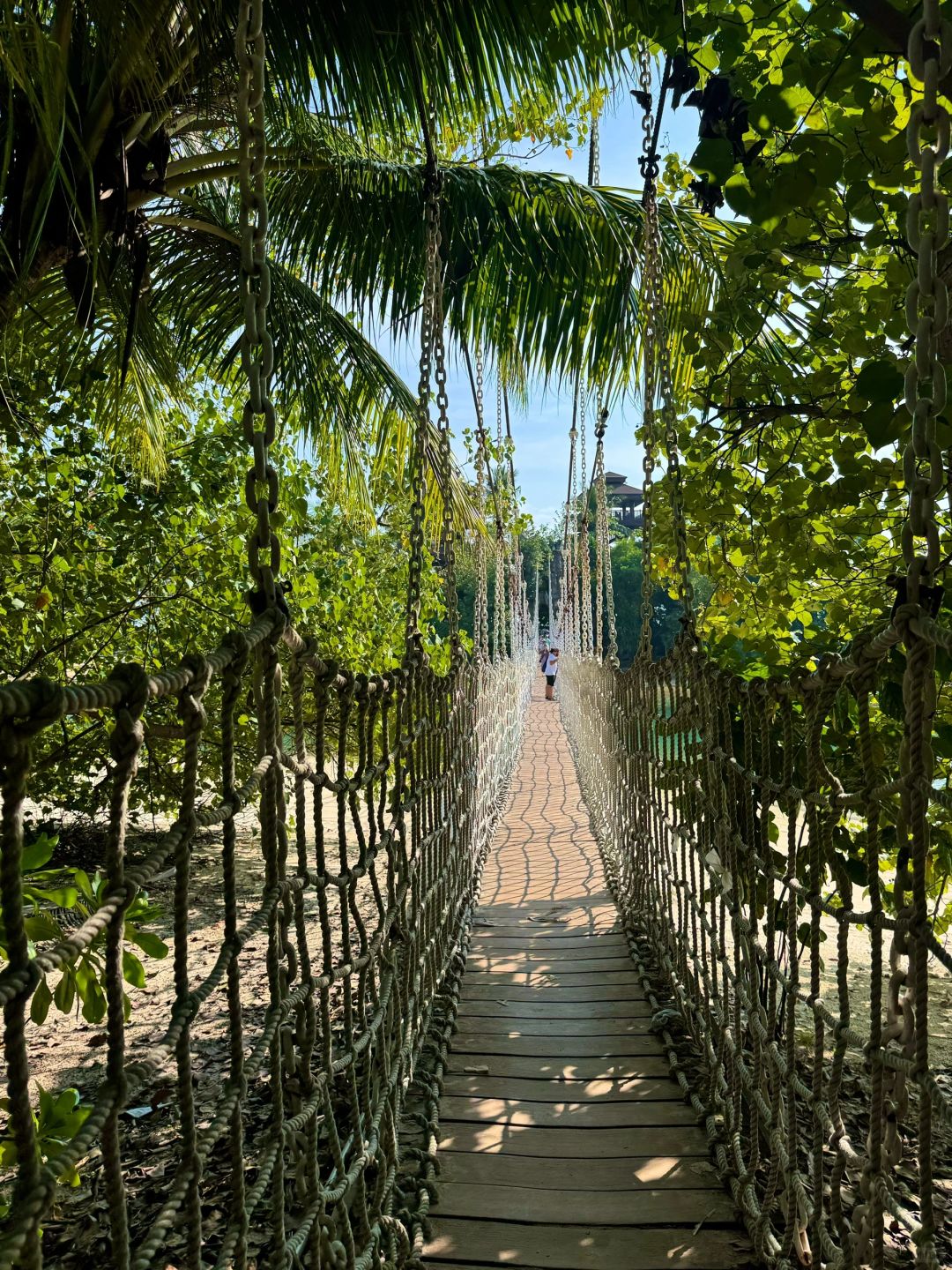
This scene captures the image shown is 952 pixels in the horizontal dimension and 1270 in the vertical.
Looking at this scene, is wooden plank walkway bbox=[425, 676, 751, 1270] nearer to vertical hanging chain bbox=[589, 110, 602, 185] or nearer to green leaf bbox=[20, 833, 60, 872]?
green leaf bbox=[20, 833, 60, 872]

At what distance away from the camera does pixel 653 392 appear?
8.75 ft

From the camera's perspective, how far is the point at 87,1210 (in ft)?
5.95

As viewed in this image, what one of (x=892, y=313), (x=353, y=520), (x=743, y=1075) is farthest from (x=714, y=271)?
(x=743, y=1075)

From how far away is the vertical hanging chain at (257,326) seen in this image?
1089mm

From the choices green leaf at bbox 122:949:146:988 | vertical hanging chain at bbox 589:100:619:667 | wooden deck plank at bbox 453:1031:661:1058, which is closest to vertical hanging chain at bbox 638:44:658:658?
wooden deck plank at bbox 453:1031:661:1058

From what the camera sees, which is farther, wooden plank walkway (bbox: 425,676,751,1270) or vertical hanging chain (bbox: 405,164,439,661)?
vertical hanging chain (bbox: 405,164,439,661)

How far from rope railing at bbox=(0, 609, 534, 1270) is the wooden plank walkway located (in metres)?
0.12

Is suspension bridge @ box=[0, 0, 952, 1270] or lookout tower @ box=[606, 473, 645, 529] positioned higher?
lookout tower @ box=[606, 473, 645, 529]

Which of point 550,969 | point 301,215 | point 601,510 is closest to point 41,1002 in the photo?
point 550,969

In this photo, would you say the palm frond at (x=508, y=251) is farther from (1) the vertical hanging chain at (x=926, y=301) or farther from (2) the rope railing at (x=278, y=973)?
(1) the vertical hanging chain at (x=926, y=301)

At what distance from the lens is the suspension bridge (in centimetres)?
82

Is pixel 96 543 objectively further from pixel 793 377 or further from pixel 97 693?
pixel 97 693

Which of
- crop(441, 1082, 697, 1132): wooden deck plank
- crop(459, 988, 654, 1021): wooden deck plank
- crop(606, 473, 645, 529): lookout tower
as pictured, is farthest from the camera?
crop(606, 473, 645, 529): lookout tower

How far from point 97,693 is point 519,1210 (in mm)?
1329
